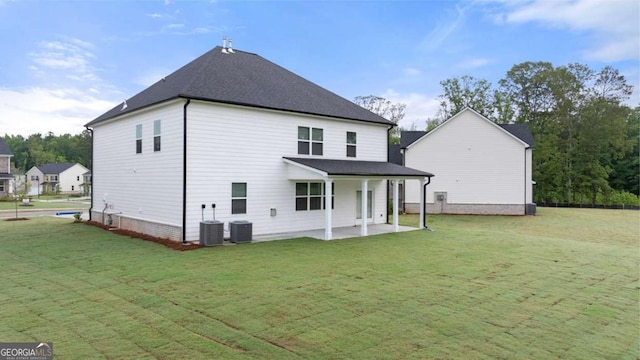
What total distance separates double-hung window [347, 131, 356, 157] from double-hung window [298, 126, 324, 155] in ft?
5.45

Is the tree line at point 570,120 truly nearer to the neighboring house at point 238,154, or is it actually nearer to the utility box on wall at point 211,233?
the neighboring house at point 238,154

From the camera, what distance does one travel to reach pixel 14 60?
884 inches

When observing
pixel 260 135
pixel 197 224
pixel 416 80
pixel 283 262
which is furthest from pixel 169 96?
pixel 416 80

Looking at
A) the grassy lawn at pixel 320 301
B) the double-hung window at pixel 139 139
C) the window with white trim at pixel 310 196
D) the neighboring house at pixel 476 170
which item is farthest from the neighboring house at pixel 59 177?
the window with white trim at pixel 310 196

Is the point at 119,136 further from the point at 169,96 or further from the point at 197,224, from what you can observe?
the point at 197,224

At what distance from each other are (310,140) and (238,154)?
12.2 feet

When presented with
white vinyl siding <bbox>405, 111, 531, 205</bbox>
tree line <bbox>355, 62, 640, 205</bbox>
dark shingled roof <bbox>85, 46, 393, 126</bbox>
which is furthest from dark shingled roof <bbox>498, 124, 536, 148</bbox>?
dark shingled roof <bbox>85, 46, 393, 126</bbox>

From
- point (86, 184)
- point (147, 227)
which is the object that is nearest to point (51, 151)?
point (86, 184)

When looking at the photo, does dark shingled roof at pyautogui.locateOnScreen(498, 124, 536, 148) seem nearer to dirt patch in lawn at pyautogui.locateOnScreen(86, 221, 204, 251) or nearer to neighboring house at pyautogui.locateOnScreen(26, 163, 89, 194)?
dirt patch in lawn at pyautogui.locateOnScreen(86, 221, 204, 251)

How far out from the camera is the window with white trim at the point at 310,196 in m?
16.7

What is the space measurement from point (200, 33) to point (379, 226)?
47.7 ft

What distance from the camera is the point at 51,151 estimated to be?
91.7 metres

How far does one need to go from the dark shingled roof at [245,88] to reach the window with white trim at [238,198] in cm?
310

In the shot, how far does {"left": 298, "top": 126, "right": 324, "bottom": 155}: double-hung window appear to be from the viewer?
16.8 metres
